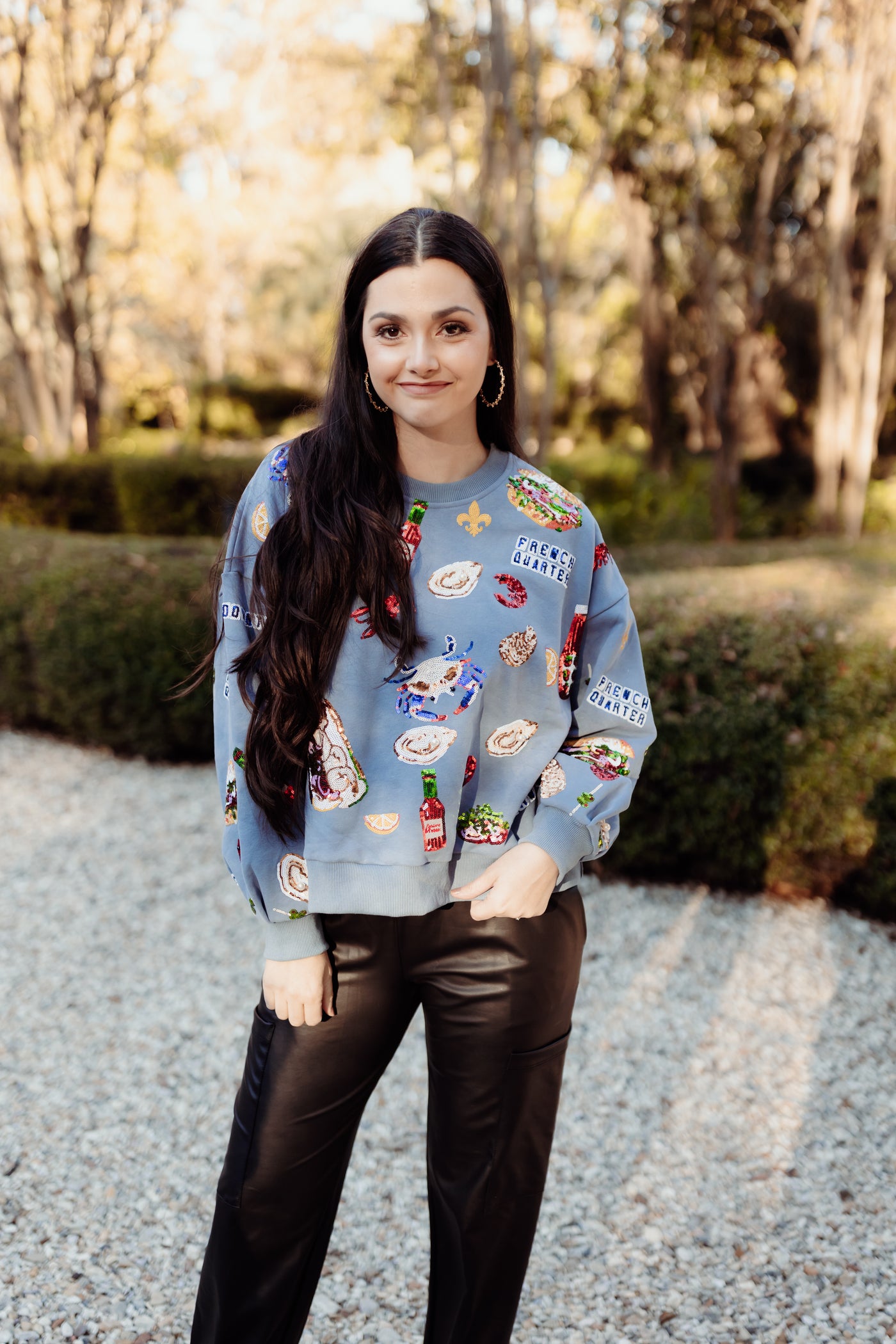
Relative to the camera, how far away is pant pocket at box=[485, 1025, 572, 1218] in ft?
4.64

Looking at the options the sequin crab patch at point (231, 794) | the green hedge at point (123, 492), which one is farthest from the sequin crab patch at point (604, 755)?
the green hedge at point (123, 492)

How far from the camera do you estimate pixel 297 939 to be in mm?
1359

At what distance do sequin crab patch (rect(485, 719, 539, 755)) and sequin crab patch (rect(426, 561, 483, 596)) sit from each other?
21 centimetres

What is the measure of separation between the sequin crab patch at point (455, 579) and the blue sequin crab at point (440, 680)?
0.07 meters

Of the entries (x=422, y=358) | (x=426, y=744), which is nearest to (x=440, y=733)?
(x=426, y=744)

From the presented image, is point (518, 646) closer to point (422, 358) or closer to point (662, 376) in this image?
point (422, 358)

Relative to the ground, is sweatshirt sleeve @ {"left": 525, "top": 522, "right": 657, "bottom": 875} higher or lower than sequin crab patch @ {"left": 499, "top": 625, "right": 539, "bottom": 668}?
lower

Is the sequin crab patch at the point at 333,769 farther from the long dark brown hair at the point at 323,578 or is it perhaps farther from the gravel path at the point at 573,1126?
the gravel path at the point at 573,1126

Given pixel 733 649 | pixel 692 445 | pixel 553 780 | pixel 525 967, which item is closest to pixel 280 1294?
pixel 525 967

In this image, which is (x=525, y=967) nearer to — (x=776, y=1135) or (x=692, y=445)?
(x=776, y=1135)

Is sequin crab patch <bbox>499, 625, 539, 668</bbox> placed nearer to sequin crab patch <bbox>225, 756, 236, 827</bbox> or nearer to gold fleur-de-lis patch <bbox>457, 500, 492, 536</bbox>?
gold fleur-de-lis patch <bbox>457, 500, 492, 536</bbox>

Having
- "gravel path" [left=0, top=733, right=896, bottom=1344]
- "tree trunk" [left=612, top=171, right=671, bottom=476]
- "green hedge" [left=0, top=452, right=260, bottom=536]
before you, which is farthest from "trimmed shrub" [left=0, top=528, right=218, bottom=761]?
"tree trunk" [left=612, top=171, right=671, bottom=476]

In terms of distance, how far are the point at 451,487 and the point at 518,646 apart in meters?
0.26

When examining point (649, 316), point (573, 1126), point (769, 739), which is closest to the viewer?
point (573, 1126)
